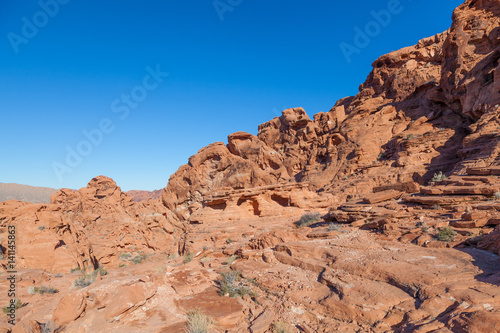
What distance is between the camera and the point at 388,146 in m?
24.8

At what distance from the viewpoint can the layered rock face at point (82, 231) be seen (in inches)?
436

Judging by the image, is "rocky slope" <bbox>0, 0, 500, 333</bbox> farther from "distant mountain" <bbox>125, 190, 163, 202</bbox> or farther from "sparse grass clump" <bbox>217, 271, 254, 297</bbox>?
"distant mountain" <bbox>125, 190, 163, 202</bbox>

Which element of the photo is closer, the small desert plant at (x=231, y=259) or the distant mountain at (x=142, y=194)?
the small desert plant at (x=231, y=259)

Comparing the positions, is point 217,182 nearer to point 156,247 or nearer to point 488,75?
point 156,247

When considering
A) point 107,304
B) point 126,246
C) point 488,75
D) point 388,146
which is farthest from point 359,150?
point 107,304

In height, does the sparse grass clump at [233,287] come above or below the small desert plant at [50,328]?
below

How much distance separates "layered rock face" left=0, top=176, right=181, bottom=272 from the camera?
1107 cm

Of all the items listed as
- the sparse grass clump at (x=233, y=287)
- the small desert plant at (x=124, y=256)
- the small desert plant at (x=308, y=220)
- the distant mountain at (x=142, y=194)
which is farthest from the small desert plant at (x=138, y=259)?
the distant mountain at (x=142, y=194)

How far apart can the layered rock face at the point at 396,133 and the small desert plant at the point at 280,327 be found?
39.2 feet

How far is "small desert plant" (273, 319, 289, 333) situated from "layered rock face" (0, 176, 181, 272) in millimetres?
11613

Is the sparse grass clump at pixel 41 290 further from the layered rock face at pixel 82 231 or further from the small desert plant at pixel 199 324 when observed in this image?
the small desert plant at pixel 199 324

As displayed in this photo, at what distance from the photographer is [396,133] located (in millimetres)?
25750

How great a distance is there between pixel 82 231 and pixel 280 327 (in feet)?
55.3

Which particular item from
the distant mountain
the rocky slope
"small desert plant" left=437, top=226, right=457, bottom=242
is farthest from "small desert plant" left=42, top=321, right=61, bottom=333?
the distant mountain
